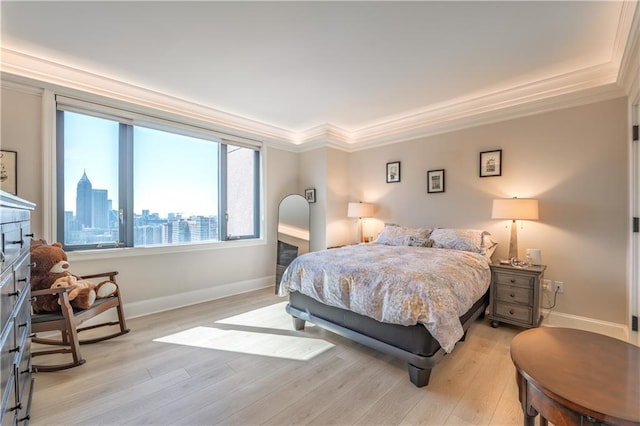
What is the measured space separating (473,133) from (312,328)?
3.11m

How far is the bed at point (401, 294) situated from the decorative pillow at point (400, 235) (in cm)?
33

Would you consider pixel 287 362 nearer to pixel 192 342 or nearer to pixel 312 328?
pixel 312 328

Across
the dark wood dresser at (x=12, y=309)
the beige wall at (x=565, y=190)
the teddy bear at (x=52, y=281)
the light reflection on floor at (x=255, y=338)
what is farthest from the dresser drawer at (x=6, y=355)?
the beige wall at (x=565, y=190)

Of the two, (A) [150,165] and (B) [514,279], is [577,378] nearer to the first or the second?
(B) [514,279]

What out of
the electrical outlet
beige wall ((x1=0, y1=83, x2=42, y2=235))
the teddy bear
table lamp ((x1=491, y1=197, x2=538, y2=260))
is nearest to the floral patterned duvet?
table lamp ((x1=491, y1=197, x2=538, y2=260))

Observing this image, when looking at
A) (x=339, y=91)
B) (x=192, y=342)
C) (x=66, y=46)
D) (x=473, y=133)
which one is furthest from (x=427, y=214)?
(x=66, y=46)

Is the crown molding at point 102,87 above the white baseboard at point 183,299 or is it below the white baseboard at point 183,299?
above

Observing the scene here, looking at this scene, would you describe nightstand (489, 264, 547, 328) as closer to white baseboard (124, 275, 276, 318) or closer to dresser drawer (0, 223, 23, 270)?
white baseboard (124, 275, 276, 318)

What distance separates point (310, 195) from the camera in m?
4.75

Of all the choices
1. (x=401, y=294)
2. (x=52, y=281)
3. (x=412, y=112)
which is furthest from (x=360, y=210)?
(x=52, y=281)

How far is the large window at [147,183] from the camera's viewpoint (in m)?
2.86

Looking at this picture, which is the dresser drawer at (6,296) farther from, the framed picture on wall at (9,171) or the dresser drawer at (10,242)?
the framed picture on wall at (9,171)

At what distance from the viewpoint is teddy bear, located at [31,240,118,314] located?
7.03 ft

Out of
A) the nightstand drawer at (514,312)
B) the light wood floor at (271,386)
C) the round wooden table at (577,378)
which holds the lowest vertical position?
the light wood floor at (271,386)
